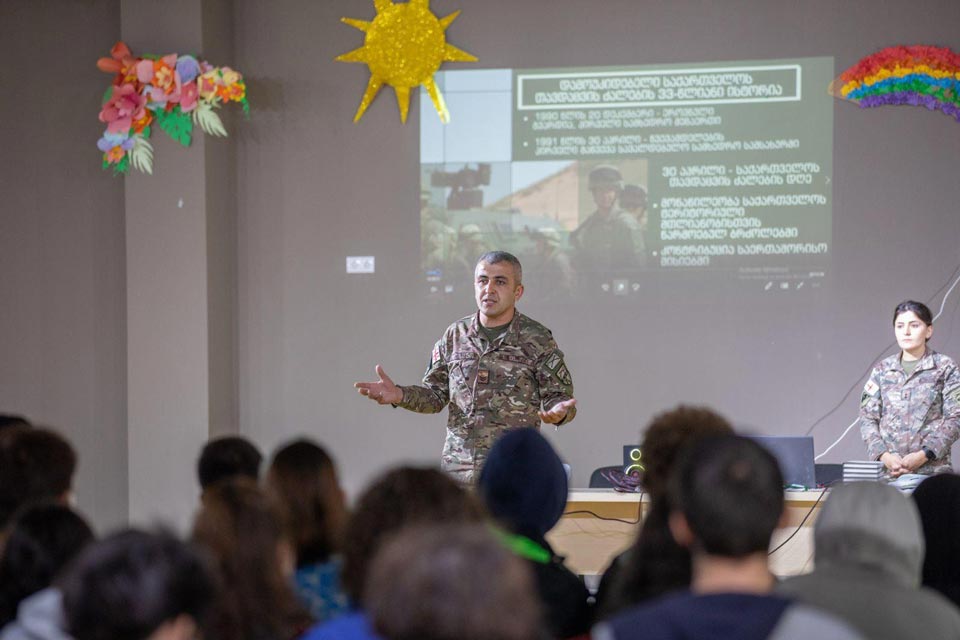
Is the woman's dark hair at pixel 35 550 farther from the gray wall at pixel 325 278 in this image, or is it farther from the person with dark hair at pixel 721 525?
the gray wall at pixel 325 278

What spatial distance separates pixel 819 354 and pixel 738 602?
4.45 meters

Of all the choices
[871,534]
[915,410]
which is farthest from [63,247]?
[871,534]

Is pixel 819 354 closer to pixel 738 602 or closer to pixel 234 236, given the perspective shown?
pixel 234 236

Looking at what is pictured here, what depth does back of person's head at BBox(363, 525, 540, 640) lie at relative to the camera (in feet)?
3.32

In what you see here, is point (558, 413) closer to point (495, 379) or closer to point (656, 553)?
point (495, 379)

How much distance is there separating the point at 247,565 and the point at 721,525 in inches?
29.2

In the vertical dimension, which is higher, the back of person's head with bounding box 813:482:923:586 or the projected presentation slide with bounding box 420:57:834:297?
the projected presentation slide with bounding box 420:57:834:297

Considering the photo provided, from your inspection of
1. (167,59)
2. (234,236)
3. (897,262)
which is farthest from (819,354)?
(167,59)

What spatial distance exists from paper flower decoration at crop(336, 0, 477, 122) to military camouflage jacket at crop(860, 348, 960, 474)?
277 centimetres

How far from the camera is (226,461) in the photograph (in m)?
→ 2.39

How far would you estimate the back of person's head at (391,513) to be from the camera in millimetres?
1558

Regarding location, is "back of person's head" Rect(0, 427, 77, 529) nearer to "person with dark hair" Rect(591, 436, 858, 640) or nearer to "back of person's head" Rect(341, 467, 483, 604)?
"back of person's head" Rect(341, 467, 483, 604)

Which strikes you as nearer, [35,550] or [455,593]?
[455,593]

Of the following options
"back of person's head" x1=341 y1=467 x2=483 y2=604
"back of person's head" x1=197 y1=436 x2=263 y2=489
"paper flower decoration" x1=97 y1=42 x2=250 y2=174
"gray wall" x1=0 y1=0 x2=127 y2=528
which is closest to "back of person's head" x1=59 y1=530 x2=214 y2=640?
"back of person's head" x1=341 y1=467 x2=483 y2=604
